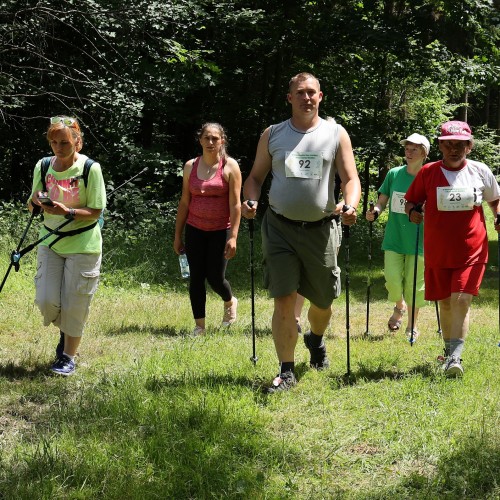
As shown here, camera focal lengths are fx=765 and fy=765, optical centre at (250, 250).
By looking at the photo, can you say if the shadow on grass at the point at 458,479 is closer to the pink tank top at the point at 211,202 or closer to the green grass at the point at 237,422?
the green grass at the point at 237,422

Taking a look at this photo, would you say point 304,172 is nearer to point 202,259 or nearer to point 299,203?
point 299,203

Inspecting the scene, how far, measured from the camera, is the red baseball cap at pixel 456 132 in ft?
20.0

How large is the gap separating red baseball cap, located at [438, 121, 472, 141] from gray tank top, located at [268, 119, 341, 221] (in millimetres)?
1064

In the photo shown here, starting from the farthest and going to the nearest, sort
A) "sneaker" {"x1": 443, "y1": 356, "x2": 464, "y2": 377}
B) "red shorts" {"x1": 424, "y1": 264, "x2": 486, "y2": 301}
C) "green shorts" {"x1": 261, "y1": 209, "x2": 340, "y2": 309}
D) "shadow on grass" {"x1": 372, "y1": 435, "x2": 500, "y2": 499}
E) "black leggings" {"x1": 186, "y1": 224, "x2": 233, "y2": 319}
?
"black leggings" {"x1": 186, "y1": 224, "x2": 233, "y2": 319}, "red shorts" {"x1": 424, "y1": 264, "x2": 486, "y2": 301}, "sneaker" {"x1": 443, "y1": 356, "x2": 464, "y2": 377}, "green shorts" {"x1": 261, "y1": 209, "x2": 340, "y2": 309}, "shadow on grass" {"x1": 372, "y1": 435, "x2": 500, "y2": 499}

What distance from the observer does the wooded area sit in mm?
13180

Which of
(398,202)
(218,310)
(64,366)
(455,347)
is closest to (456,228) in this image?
(455,347)

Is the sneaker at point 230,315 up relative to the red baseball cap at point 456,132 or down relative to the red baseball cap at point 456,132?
down

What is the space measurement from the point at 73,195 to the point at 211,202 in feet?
6.69

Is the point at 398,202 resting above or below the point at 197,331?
A: above

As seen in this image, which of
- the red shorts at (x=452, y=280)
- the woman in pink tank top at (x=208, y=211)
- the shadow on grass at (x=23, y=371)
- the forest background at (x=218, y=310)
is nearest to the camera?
the forest background at (x=218, y=310)

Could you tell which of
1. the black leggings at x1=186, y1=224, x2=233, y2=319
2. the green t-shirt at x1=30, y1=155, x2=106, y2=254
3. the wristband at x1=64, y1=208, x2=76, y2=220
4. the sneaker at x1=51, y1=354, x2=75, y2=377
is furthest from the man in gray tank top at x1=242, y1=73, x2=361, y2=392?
the black leggings at x1=186, y1=224, x2=233, y2=319

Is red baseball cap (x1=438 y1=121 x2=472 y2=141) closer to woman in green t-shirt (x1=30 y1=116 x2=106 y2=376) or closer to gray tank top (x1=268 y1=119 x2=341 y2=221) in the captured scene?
gray tank top (x1=268 y1=119 x2=341 y2=221)

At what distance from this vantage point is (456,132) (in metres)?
6.10

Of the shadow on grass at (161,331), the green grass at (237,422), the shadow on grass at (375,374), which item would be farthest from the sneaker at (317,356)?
the shadow on grass at (161,331)
